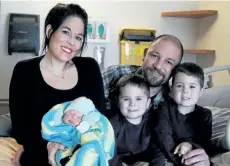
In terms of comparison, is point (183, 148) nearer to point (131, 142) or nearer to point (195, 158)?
point (195, 158)

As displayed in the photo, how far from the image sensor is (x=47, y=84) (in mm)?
1399

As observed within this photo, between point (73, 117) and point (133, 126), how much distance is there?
12.7 inches

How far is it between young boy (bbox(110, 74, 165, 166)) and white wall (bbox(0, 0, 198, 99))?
1.40 m

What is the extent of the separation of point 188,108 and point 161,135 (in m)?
0.17

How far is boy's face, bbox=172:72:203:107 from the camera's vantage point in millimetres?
1409

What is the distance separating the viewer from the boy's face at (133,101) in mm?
1395

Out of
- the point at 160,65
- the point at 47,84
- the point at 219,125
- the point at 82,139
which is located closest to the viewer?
the point at 82,139

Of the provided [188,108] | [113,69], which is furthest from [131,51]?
[188,108]

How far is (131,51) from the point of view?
279cm

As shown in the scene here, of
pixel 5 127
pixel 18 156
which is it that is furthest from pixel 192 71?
pixel 5 127

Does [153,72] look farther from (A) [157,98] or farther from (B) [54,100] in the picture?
(B) [54,100]

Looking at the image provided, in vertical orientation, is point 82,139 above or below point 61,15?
below

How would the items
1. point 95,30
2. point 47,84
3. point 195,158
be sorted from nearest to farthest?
point 195,158 < point 47,84 < point 95,30

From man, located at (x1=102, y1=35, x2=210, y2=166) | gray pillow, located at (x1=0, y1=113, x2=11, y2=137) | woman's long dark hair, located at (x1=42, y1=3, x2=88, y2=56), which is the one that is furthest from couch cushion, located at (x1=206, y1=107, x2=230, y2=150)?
gray pillow, located at (x1=0, y1=113, x2=11, y2=137)
